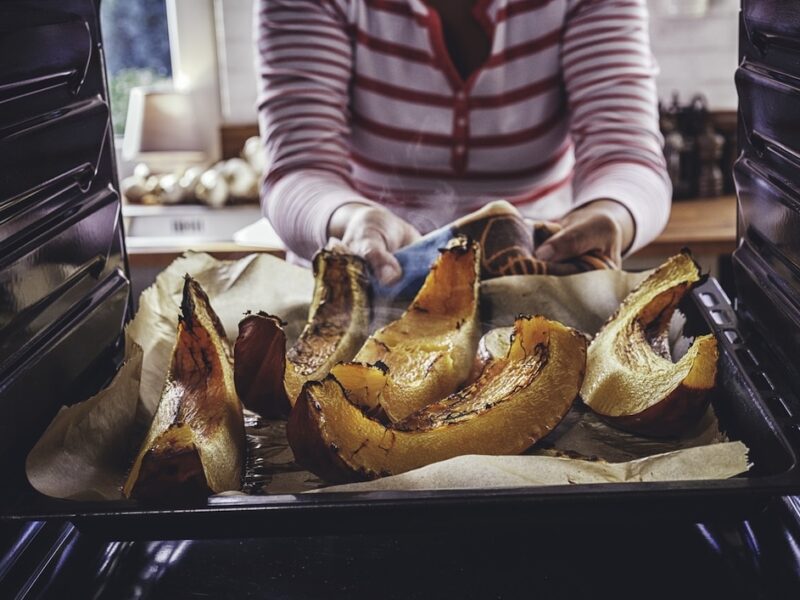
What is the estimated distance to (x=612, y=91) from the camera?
1716 millimetres

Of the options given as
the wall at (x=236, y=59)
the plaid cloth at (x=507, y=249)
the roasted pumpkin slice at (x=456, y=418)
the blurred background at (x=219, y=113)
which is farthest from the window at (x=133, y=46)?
the roasted pumpkin slice at (x=456, y=418)

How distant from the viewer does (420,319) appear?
1.09 metres

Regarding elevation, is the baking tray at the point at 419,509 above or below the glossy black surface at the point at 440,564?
above

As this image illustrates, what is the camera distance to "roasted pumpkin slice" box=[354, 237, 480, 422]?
0.94 meters

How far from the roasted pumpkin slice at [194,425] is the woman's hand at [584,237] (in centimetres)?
59

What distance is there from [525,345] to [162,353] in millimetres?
482

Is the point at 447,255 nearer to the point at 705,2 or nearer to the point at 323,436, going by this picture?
the point at 323,436

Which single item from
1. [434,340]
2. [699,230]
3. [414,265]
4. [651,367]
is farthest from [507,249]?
[699,230]

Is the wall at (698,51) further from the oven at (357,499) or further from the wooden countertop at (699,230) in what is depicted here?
the oven at (357,499)

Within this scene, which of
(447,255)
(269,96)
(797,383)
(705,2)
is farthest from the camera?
(705,2)

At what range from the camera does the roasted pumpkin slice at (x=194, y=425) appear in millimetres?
653

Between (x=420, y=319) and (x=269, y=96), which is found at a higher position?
(x=269, y=96)

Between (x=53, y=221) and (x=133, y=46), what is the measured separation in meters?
3.39

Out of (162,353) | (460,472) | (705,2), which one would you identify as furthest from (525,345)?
(705,2)
